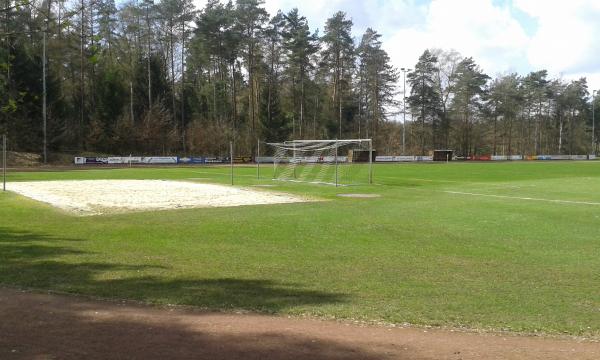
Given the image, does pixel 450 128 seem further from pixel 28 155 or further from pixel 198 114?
pixel 28 155

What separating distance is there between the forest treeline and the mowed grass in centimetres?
5097

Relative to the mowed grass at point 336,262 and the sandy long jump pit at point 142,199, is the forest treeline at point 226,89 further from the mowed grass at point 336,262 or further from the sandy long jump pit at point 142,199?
the mowed grass at point 336,262

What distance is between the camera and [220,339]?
554 centimetres

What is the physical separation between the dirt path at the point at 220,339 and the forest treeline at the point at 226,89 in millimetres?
58605

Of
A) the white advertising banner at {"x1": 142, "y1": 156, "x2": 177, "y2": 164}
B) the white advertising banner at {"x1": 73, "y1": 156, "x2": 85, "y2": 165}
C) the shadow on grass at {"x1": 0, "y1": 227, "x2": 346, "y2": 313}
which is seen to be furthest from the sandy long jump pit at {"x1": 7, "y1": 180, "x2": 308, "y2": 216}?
the white advertising banner at {"x1": 142, "y1": 156, "x2": 177, "y2": 164}

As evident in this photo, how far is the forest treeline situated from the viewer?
70.1 meters

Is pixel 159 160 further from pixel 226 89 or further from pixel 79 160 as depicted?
pixel 226 89

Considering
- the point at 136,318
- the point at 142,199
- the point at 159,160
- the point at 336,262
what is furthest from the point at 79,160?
the point at 136,318

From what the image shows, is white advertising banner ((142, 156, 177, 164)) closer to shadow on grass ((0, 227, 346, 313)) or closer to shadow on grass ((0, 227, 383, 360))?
shadow on grass ((0, 227, 346, 313))

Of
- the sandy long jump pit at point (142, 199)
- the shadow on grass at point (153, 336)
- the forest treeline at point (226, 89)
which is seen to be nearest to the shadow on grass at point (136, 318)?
the shadow on grass at point (153, 336)

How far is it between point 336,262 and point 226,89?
264 ft

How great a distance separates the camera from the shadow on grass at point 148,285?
7344mm

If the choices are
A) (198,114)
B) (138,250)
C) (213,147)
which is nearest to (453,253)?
(138,250)

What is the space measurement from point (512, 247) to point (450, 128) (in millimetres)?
97517
